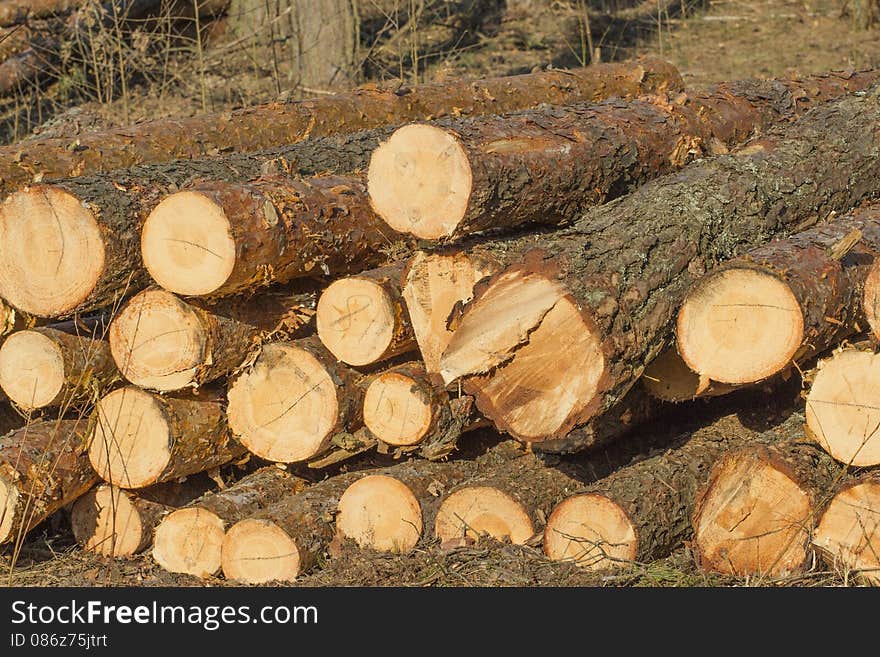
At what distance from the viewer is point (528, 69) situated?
11.0 metres

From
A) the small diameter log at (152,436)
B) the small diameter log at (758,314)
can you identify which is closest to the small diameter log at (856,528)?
the small diameter log at (758,314)

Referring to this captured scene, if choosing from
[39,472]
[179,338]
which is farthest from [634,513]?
[39,472]

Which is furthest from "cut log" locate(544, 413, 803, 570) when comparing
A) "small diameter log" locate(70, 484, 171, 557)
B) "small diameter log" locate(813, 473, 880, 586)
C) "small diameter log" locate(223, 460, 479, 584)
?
"small diameter log" locate(70, 484, 171, 557)

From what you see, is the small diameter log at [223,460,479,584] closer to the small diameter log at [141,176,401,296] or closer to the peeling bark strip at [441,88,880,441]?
the peeling bark strip at [441,88,880,441]

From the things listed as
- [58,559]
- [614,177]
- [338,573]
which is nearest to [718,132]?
[614,177]

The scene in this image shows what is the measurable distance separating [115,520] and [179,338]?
1.02 m

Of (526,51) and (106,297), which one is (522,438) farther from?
(526,51)

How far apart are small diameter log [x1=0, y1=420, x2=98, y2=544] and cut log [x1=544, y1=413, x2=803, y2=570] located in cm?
207

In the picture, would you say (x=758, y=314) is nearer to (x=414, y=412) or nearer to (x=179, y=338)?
(x=414, y=412)

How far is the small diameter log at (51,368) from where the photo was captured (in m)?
4.65

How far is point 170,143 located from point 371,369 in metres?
1.95

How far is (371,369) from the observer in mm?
4660

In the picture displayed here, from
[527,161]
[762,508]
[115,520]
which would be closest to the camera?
[762,508]

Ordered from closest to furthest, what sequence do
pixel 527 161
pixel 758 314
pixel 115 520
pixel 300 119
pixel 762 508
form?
1. pixel 758 314
2. pixel 762 508
3. pixel 527 161
4. pixel 115 520
5. pixel 300 119
